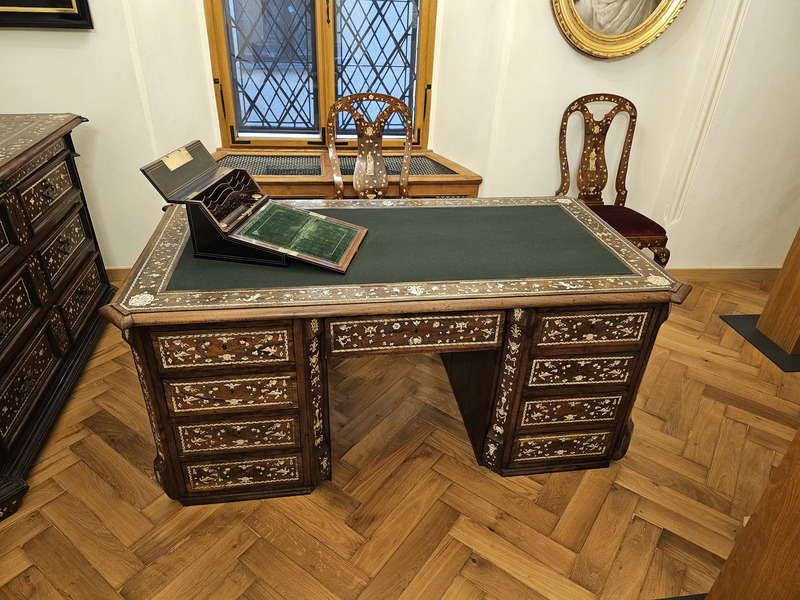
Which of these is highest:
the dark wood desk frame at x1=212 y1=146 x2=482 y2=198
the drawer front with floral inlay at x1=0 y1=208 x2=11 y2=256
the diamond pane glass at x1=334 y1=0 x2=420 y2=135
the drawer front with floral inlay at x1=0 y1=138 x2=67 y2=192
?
the diamond pane glass at x1=334 y1=0 x2=420 y2=135

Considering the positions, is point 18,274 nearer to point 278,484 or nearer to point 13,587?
point 13,587

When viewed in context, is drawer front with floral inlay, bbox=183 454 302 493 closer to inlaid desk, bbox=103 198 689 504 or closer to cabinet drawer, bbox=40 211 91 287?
inlaid desk, bbox=103 198 689 504

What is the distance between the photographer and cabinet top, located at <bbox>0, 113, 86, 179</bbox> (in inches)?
85.4

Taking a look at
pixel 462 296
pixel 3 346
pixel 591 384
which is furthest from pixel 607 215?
pixel 3 346

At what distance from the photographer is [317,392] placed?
194 centimetres

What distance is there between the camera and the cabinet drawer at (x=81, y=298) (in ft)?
9.00

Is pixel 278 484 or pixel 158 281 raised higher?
pixel 158 281

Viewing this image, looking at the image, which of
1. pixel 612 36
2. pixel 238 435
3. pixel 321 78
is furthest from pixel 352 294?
pixel 321 78

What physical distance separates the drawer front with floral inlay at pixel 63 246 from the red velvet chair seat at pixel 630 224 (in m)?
2.98

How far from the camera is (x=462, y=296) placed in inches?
69.6

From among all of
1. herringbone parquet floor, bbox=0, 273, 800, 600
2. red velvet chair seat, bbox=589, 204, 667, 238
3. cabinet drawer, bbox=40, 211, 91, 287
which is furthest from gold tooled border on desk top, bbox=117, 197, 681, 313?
red velvet chair seat, bbox=589, 204, 667, 238

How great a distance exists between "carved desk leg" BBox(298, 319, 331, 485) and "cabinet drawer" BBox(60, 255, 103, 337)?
157cm

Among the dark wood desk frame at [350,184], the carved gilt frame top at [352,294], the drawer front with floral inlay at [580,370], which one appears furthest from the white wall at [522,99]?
the drawer front with floral inlay at [580,370]

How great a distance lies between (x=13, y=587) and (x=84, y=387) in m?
1.12
